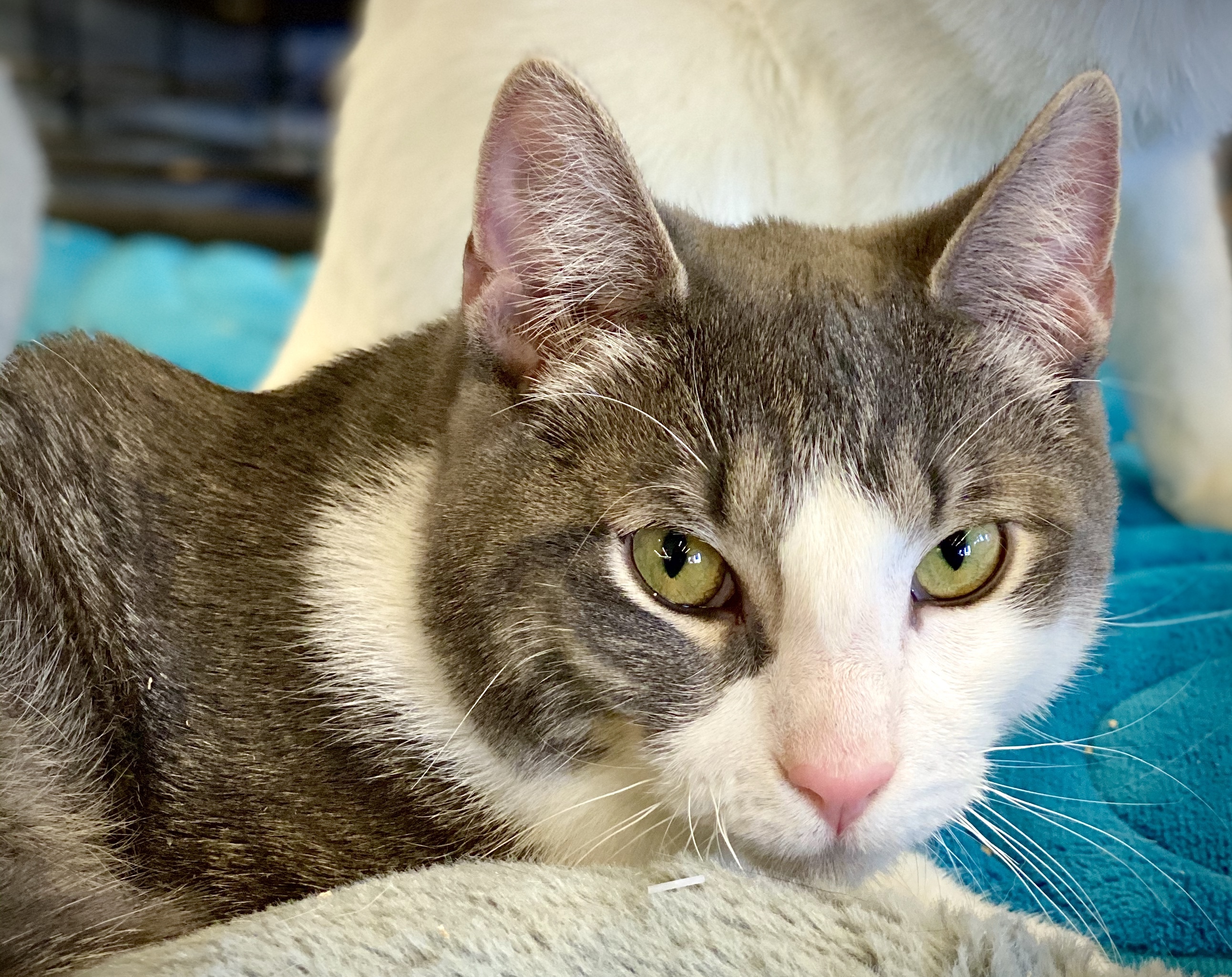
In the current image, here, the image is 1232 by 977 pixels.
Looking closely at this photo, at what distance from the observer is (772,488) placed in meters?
0.84

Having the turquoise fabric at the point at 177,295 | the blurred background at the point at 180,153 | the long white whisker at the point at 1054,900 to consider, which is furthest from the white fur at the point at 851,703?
the blurred background at the point at 180,153

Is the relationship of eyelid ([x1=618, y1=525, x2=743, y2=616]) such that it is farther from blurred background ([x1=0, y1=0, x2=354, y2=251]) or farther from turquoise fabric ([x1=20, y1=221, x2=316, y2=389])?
blurred background ([x1=0, y1=0, x2=354, y2=251])

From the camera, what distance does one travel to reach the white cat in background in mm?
1195

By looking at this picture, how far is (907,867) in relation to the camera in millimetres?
966

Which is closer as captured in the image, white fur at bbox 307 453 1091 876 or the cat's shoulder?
white fur at bbox 307 453 1091 876

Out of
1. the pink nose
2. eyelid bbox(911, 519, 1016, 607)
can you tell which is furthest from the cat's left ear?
the pink nose

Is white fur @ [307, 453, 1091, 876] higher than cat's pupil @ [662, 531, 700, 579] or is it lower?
lower

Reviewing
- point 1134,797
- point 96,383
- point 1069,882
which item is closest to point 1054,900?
point 1069,882

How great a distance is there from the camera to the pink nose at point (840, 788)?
29.4 inches

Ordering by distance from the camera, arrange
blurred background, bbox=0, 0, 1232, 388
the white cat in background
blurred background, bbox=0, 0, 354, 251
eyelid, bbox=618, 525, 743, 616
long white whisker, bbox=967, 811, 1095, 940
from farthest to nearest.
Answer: blurred background, bbox=0, 0, 354, 251
blurred background, bbox=0, 0, 1232, 388
the white cat in background
long white whisker, bbox=967, 811, 1095, 940
eyelid, bbox=618, 525, 743, 616

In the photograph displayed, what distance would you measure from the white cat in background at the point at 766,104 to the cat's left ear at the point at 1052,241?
32 centimetres

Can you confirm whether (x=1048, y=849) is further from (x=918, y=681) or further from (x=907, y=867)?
(x=918, y=681)

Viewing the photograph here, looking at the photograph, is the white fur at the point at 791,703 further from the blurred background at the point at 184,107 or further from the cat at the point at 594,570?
the blurred background at the point at 184,107

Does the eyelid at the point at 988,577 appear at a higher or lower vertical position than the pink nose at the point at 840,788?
higher
